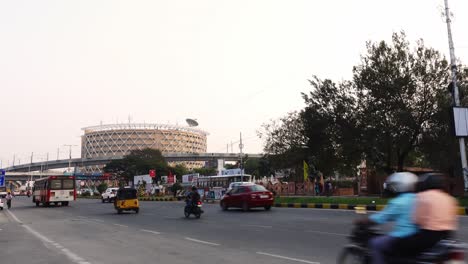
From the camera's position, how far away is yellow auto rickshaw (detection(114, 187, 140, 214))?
27.6 metres

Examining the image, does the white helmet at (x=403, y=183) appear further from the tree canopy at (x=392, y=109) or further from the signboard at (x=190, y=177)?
the signboard at (x=190, y=177)

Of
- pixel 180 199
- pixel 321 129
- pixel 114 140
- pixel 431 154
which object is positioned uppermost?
pixel 114 140

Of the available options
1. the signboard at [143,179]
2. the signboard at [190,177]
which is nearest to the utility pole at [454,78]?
the signboard at [190,177]

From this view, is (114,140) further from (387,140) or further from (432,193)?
(432,193)

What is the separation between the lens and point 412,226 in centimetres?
498

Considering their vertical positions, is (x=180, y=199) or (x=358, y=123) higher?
(x=358, y=123)

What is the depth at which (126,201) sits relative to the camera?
90.9 feet

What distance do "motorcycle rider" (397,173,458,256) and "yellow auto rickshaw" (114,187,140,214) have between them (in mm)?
24430

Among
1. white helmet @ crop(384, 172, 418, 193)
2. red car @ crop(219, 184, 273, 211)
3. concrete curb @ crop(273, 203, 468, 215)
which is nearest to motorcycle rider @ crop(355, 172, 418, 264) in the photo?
white helmet @ crop(384, 172, 418, 193)

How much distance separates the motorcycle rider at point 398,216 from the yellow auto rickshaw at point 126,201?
23.8 m

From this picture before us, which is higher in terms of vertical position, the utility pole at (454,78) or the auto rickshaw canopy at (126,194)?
the utility pole at (454,78)

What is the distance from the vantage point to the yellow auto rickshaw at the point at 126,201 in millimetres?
27562

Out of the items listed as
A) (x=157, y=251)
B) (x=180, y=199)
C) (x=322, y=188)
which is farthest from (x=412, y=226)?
(x=180, y=199)

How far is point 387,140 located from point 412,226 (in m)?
27.9
